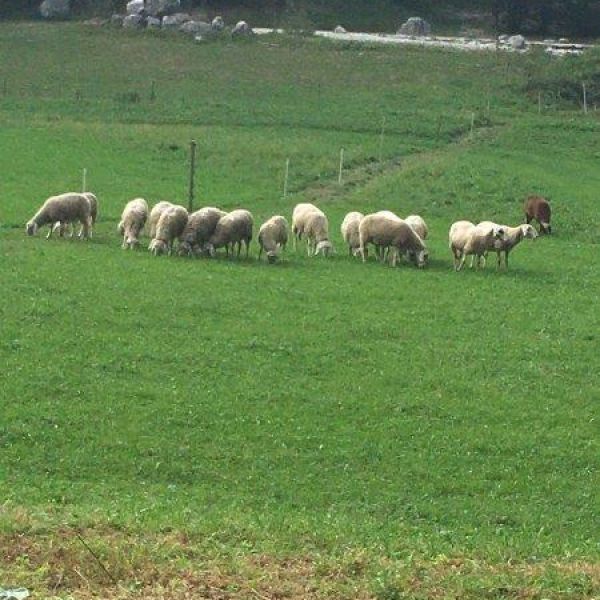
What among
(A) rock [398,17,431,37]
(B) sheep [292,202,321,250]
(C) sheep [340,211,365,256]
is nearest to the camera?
(C) sheep [340,211,365,256]

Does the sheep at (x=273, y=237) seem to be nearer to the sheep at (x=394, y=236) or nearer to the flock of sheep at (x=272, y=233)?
the flock of sheep at (x=272, y=233)

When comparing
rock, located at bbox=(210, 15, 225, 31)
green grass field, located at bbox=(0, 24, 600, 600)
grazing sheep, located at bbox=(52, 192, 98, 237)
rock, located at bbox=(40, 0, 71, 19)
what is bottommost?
green grass field, located at bbox=(0, 24, 600, 600)

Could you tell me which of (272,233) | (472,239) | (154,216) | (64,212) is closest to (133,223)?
(154,216)

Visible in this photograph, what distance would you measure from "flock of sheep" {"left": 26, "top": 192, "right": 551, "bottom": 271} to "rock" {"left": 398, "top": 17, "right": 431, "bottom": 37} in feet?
194

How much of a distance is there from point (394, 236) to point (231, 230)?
3.60m

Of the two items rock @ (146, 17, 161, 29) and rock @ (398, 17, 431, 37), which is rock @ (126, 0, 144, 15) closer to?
rock @ (146, 17, 161, 29)

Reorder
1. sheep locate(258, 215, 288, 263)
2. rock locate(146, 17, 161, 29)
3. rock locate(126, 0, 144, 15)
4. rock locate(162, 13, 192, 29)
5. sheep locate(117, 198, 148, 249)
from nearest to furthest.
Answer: sheep locate(258, 215, 288, 263) → sheep locate(117, 198, 148, 249) → rock locate(146, 17, 161, 29) → rock locate(162, 13, 192, 29) → rock locate(126, 0, 144, 15)

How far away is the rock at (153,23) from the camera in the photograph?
83625mm

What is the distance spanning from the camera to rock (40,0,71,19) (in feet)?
296

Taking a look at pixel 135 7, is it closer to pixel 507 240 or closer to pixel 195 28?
pixel 195 28

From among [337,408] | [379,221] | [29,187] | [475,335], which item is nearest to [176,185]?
[29,187]

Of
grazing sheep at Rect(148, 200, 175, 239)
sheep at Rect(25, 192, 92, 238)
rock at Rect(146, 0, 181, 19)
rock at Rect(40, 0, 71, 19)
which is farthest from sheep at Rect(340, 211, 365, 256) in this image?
rock at Rect(40, 0, 71, 19)

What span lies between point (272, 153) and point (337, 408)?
97.8 ft

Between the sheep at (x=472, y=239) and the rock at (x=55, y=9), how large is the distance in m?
63.7
